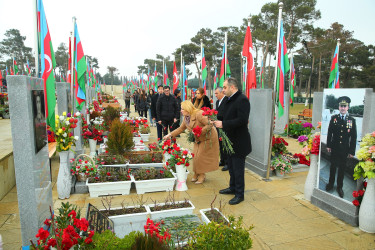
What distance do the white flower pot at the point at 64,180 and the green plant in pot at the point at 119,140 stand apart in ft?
4.38

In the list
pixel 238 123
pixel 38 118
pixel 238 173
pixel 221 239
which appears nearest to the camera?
pixel 221 239

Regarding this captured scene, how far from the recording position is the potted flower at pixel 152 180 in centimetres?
479

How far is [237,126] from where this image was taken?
4.00 meters

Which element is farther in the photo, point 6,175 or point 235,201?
point 6,175

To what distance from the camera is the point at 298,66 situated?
50.7m

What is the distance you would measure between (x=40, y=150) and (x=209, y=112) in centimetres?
244

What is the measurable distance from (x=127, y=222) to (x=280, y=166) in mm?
3772

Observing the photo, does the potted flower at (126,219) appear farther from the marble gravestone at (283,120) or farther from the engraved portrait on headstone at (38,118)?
the marble gravestone at (283,120)

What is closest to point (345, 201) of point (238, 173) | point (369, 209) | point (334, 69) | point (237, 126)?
point (369, 209)

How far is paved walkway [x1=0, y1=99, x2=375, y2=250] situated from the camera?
129 inches

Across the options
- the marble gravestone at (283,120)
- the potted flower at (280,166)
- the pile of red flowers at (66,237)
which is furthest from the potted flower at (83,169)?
the marble gravestone at (283,120)

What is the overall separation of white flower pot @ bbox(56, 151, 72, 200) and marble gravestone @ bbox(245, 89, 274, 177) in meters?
3.95

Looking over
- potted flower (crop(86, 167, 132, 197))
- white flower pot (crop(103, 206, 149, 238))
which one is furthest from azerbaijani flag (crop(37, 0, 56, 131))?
white flower pot (crop(103, 206, 149, 238))

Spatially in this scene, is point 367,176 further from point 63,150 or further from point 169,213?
point 63,150
